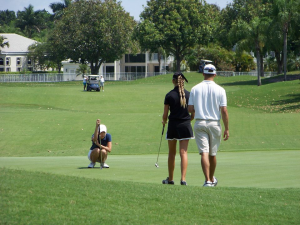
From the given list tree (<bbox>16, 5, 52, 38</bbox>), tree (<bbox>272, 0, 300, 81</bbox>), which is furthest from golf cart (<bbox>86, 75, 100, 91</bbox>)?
tree (<bbox>16, 5, 52, 38</bbox>)

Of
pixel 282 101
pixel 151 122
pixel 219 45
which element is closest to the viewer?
pixel 151 122

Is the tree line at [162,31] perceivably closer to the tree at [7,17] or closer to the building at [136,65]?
the building at [136,65]

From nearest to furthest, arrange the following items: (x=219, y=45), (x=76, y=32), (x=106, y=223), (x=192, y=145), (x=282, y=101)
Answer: (x=106, y=223) → (x=192, y=145) → (x=282, y=101) → (x=76, y=32) → (x=219, y=45)

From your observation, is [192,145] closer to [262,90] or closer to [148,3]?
[262,90]

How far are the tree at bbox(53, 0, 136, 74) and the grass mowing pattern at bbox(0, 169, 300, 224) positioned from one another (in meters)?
73.5

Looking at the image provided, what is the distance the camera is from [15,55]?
103688 millimetres

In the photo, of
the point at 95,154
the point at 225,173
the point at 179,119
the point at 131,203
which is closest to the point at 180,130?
the point at 179,119

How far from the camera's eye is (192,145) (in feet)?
63.4

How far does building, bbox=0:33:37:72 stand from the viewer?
338 ft

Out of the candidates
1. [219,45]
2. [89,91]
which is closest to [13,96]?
[89,91]

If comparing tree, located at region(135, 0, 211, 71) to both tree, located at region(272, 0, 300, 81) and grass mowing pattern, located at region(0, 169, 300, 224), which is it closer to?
tree, located at region(272, 0, 300, 81)

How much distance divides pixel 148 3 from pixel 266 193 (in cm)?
7625

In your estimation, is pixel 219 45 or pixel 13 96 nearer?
pixel 13 96

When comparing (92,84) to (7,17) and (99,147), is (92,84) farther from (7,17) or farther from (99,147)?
(7,17)
